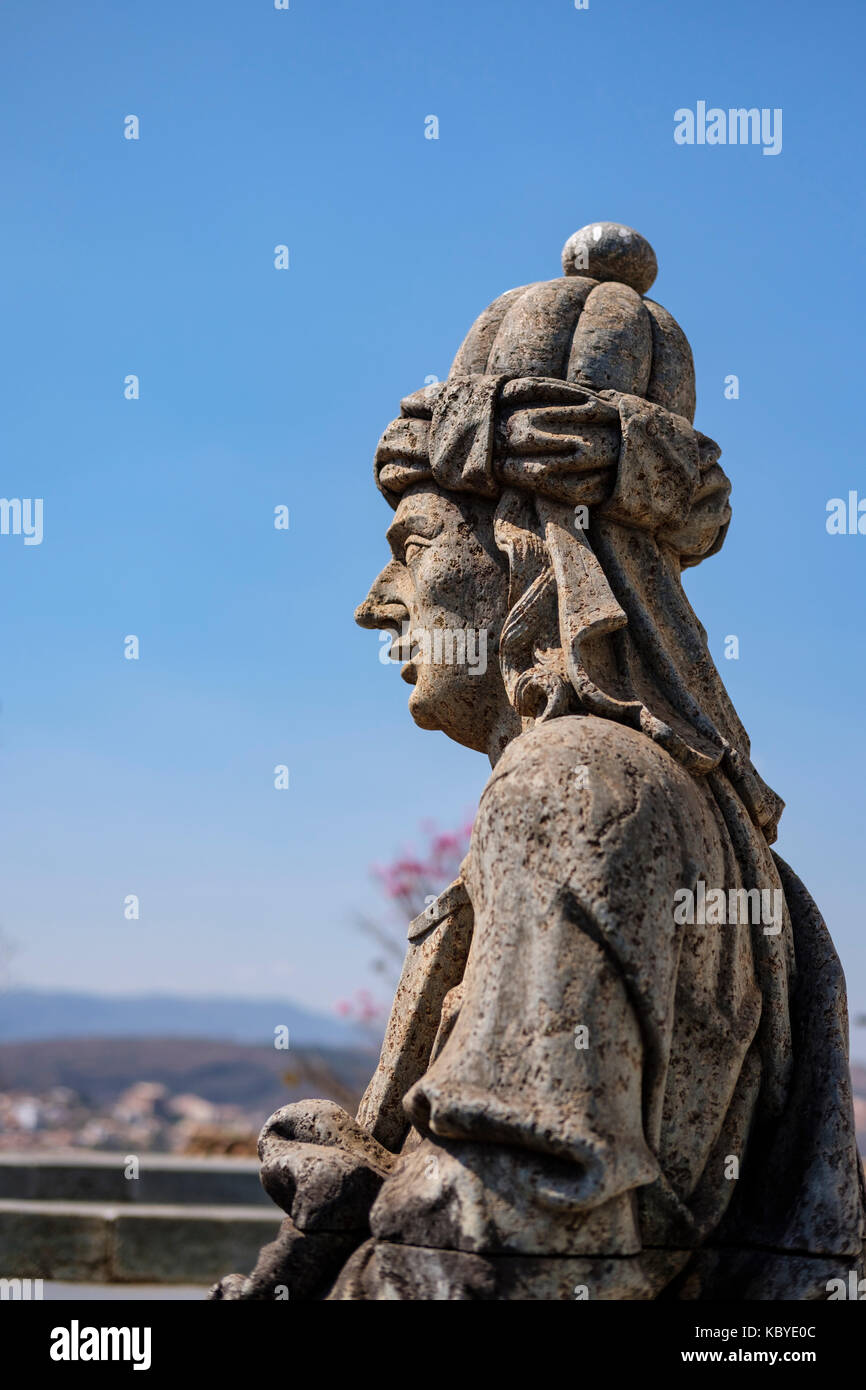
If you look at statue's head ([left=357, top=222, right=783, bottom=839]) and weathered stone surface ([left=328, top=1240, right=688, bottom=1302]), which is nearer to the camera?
weathered stone surface ([left=328, top=1240, right=688, bottom=1302])

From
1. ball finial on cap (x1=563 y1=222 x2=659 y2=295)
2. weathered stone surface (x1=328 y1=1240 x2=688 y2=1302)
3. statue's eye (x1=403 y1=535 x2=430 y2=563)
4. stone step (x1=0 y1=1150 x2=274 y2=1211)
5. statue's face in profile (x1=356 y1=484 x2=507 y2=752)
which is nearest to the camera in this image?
weathered stone surface (x1=328 y1=1240 x2=688 y2=1302)

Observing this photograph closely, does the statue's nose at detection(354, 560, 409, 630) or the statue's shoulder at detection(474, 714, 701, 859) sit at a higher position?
the statue's nose at detection(354, 560, 409, 630)

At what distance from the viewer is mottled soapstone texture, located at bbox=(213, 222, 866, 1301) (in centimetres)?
298

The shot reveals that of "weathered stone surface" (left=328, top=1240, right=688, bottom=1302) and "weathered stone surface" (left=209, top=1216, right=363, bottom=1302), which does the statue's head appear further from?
"weathered stone surface" (left=209, top=1216, right=363, bottom=1302)

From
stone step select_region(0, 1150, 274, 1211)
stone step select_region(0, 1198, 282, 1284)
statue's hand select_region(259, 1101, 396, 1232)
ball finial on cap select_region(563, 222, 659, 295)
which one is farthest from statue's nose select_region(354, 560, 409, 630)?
stone step select_region(0, 1150, 274, 1211)

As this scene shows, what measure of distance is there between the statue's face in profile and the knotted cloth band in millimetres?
99

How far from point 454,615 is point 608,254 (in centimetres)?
124

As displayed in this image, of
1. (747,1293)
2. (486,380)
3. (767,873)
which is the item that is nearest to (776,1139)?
(747,1293)

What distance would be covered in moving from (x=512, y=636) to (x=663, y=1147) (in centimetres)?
128

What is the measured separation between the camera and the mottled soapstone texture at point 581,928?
298 cm

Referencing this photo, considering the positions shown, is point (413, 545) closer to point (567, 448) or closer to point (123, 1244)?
point (567, 448)

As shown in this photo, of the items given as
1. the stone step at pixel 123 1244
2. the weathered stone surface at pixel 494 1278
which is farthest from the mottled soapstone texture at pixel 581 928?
the stone step at pixel 123 1244
